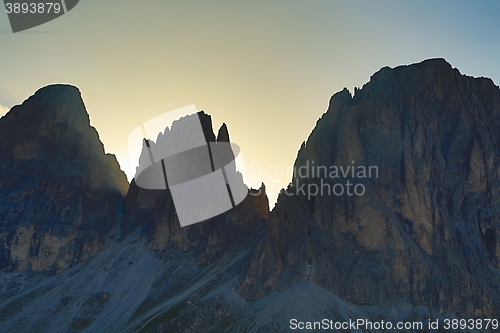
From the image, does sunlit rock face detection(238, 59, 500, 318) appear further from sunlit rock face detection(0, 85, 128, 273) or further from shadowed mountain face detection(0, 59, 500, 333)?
sunlit rock face detection(0, 85, 128, 273)

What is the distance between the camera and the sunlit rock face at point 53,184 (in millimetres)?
Answer: 122250

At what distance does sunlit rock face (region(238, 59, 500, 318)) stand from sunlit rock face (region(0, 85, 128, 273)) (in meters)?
52.9

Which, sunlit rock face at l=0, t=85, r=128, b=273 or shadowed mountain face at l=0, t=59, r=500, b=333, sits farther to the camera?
sunlit rock face at l=0, t=85, r=128, b=273

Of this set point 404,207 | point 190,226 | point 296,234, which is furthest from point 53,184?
point 404,207

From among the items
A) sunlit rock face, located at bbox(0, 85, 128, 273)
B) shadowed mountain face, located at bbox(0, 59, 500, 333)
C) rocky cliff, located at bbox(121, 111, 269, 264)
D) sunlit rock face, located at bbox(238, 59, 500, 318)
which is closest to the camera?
shadowed mountain face, located at bbox(0, 59, 500, 333)

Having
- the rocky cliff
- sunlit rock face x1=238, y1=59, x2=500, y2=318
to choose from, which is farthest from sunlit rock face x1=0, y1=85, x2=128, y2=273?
sunlit rock face x1=238, y1=59, x2=500, y2=318

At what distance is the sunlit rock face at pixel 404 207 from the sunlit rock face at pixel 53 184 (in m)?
52.9

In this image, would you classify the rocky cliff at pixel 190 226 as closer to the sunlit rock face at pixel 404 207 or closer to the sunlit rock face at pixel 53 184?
the sunlit rock face at pixel 53 184

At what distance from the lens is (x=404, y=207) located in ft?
332

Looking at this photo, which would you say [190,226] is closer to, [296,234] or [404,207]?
[296,234]

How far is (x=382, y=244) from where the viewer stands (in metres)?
96.7

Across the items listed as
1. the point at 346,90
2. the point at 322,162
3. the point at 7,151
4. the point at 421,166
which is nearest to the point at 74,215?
the point at 7,151

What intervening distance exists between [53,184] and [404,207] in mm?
92339

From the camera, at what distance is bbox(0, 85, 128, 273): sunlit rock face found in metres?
122
